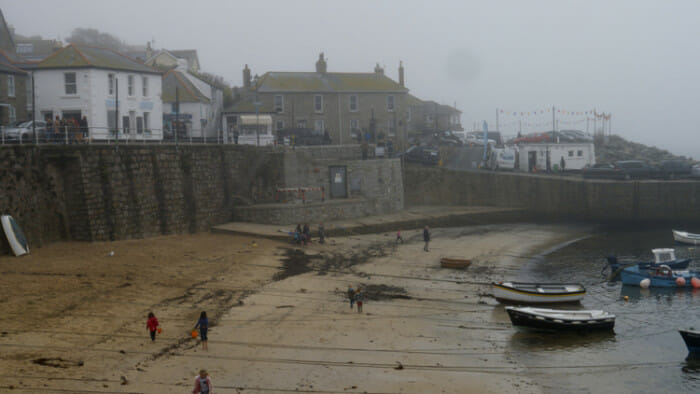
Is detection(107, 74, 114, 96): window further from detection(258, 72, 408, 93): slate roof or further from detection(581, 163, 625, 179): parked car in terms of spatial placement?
detection(581, 163, 625, 179): parked car

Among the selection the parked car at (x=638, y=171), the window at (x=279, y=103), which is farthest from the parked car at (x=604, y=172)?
the window at (x=279, y=103)

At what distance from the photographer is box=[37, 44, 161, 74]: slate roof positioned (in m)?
35.2

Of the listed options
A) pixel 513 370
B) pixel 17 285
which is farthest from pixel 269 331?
pixel 17 285

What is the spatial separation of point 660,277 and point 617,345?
31.9 feet

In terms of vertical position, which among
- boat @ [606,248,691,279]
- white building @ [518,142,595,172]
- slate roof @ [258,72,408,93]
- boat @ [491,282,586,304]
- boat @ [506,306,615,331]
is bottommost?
boat @ [506,306,615,331]

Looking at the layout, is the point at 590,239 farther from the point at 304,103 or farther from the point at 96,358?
the point at 96,358

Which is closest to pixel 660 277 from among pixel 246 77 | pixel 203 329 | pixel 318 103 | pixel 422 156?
pixel 203 329

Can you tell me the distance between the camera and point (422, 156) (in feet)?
172

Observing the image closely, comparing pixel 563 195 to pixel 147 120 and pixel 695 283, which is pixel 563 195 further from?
pixel 147 120

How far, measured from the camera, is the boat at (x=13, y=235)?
2614cm

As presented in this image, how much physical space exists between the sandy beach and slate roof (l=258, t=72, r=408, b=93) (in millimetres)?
25874

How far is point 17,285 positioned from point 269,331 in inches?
379

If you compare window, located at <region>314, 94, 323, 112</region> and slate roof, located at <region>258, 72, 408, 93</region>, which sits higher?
slate roof, located at <region>258, 72, 408, 93</region>

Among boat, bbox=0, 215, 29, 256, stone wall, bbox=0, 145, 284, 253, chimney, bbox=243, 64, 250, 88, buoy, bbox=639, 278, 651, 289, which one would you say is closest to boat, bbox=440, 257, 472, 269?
buoy, bbox=639, 278, 651, 289
